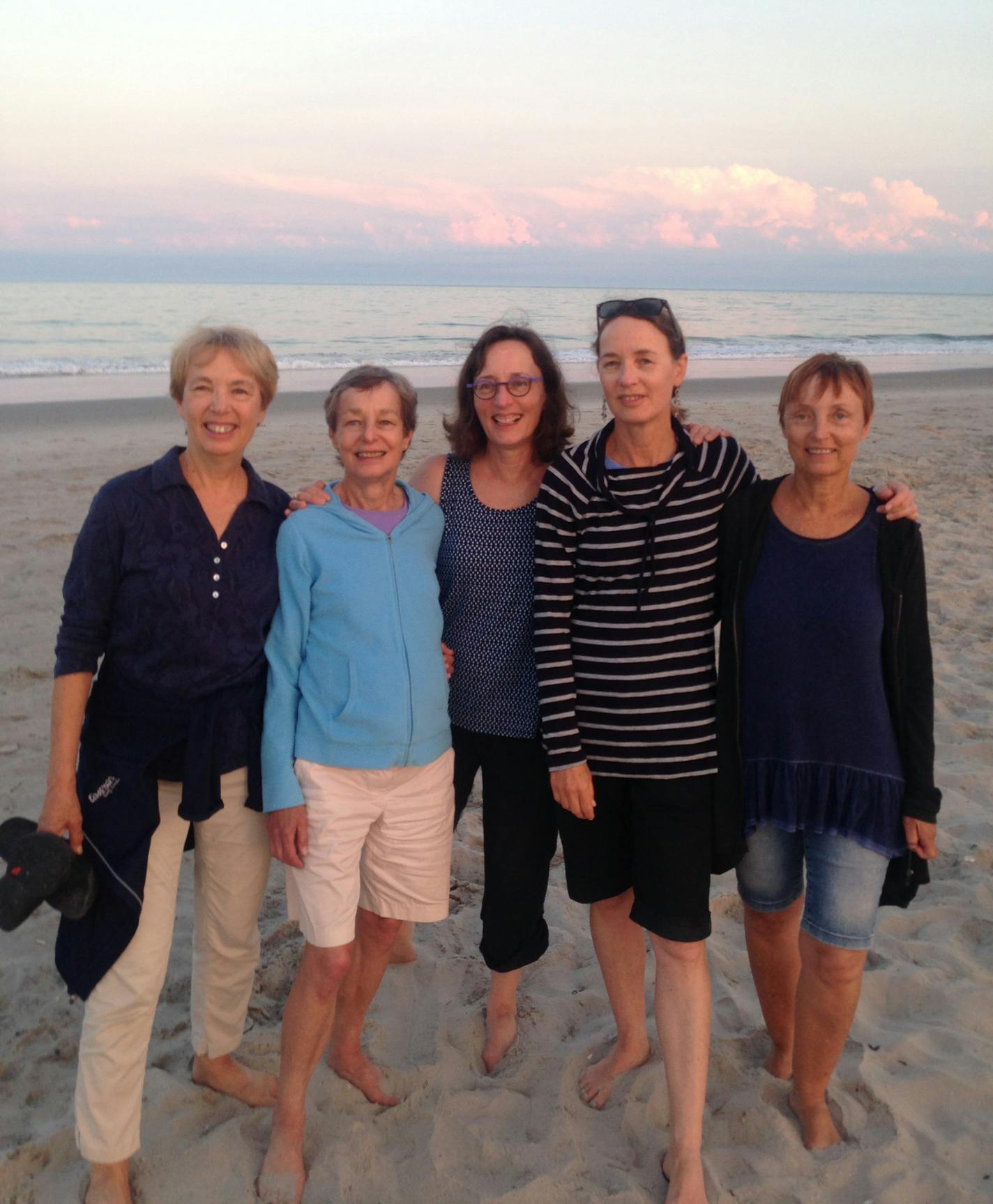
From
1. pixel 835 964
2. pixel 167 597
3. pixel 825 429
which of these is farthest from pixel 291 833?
pixel 825 429

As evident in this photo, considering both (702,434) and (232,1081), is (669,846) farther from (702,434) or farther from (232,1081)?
(232,1081)

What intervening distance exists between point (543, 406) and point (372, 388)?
497mm

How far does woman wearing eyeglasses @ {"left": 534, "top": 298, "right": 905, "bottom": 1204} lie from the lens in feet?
7.66

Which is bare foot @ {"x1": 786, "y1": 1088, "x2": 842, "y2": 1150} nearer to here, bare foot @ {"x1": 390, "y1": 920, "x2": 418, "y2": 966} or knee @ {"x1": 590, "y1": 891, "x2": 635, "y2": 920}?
knee @ {"x1": 590, "y1": 891, "x2": 635, "y2": 920}

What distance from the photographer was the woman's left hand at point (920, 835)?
7.32 feet

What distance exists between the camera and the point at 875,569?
222 cm

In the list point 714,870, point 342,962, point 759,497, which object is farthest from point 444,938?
point 759,497

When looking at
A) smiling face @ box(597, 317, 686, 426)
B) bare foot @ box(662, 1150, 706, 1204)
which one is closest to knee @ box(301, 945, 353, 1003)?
bare foot @ box(662, 1150, 706, 1204)

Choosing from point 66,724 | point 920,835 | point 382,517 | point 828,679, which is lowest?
point 920,835

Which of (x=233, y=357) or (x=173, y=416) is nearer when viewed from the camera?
(x=233, y=357)

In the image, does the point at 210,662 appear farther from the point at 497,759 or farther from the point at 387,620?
the point at 497,759

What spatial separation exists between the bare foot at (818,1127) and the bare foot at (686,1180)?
329mm

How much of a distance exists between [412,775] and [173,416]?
497 inches

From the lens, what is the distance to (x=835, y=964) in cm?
234
